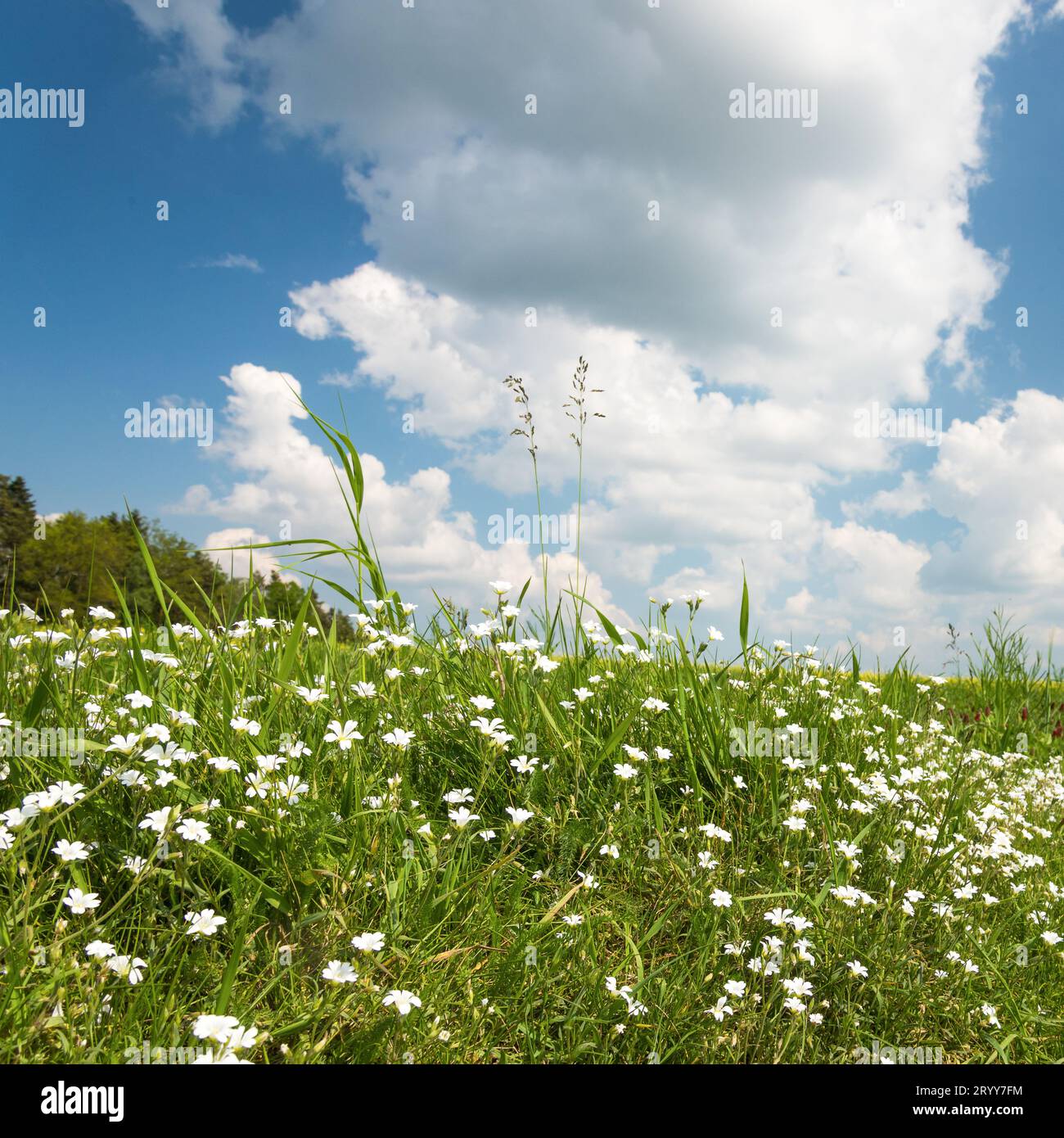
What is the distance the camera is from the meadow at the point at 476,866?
2.70 metres

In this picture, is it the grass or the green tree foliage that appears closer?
the grass

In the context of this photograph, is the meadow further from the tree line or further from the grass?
the tree line

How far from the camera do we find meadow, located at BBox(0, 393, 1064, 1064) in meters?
2.70

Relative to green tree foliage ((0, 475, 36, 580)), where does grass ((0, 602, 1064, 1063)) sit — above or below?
below

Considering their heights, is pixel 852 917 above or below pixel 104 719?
below

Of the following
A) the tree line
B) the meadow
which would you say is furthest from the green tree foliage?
the meadow

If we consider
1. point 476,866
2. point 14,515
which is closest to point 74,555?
point 14,515

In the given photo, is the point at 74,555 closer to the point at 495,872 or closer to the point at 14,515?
the point at 14,515

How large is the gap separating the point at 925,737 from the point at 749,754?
298cm

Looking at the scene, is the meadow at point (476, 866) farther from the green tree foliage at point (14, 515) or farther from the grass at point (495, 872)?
the green tree foliage at point (14, 515)
